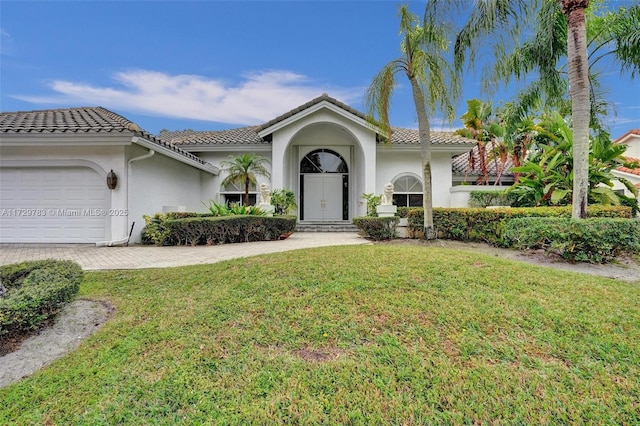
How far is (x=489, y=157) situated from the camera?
1922 cm

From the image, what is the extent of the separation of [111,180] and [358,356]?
35.6 feet

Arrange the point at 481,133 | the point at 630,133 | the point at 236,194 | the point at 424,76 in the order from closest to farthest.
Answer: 1. the point at 424,76
2. the point at 236,194
3. the point at 481,133
4. the point at 630,133

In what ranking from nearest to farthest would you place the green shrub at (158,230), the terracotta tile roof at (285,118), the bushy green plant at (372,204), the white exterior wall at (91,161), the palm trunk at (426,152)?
the palm trunk at (426,152) → the white exterior wall at (91,161) → the green shrub at (158,230) → the bushy green plant at (372,204) → the terracotta tile roof at (285,118)

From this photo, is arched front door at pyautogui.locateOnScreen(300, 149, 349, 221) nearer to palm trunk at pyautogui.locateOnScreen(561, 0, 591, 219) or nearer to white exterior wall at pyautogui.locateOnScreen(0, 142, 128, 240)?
white exterior wall at pyautogui.locateOnScreen(0, 142, 128, 240)

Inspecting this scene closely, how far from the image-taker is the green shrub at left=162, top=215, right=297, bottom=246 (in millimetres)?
10453

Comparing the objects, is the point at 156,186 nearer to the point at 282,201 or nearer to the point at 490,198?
the point at 282,201

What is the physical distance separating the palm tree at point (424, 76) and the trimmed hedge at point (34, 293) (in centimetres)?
893

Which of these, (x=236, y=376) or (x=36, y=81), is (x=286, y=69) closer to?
(x=36, y=81)

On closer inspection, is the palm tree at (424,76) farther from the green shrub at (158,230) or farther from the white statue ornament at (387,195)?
→ the green shrub at (158,230)

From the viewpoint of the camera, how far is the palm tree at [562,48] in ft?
24.5

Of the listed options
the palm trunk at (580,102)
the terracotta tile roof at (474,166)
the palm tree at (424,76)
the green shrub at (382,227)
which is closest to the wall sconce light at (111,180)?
the green shrub at (382,227)

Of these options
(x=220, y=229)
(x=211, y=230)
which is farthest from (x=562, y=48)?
(x=211, y=230)

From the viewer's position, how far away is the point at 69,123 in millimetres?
11344

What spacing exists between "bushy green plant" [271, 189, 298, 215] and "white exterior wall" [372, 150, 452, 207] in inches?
182
